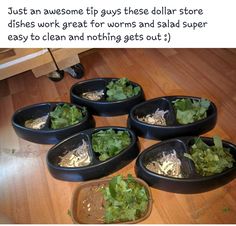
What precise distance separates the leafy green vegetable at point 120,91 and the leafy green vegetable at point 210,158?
34 cm

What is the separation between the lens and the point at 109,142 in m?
0.91

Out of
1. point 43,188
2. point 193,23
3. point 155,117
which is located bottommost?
point 43,188

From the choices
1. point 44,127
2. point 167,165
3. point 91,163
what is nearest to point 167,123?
point 167,165

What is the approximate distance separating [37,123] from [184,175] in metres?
0.60

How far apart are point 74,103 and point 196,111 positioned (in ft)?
1.57

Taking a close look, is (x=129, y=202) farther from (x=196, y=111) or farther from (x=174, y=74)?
(x=174, y=74)

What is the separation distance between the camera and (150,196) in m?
0.82

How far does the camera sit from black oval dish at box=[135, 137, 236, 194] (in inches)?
31.6

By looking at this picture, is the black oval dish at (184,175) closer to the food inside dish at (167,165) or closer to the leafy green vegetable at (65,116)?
the food inside dish at (167,165)

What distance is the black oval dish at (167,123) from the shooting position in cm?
94

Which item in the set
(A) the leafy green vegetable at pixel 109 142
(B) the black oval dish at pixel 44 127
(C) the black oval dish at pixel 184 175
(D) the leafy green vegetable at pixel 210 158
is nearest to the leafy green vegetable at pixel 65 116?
(B) the black oval dish at pixel 44 127

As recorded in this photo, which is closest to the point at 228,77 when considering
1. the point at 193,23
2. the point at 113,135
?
the point at 193,23

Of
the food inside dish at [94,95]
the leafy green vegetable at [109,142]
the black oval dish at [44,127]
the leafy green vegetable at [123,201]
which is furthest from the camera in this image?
the food inside dish at [94,95]

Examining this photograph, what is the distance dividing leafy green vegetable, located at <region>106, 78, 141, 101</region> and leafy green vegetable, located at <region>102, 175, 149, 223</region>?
0.36 metres
